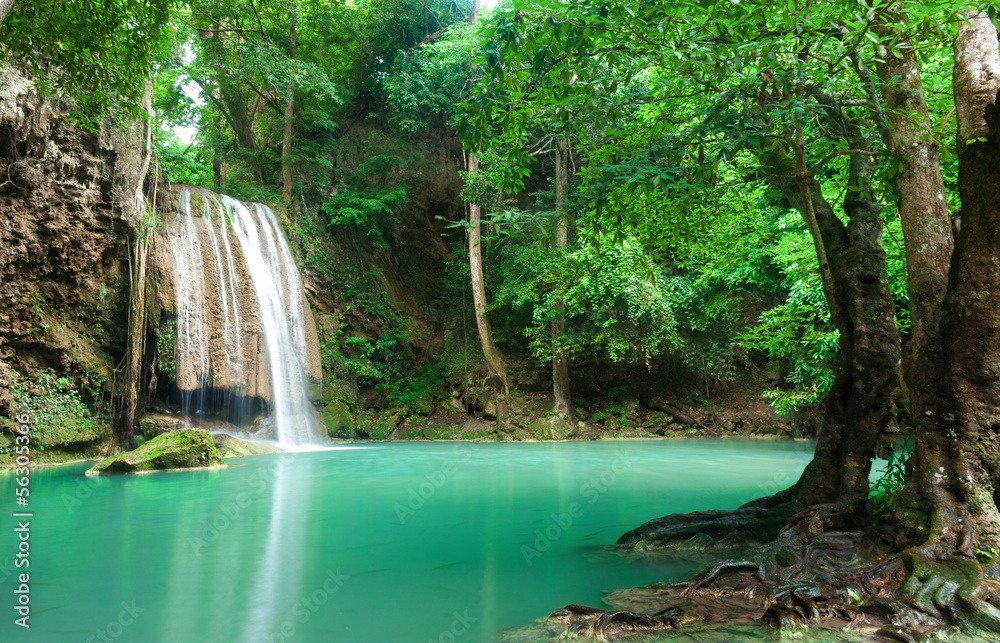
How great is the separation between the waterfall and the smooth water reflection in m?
4.01

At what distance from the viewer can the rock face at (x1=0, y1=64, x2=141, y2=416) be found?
32.3ft

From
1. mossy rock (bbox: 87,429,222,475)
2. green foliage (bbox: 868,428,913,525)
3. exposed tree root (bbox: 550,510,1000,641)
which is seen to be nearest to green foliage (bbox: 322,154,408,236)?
mossy rock (bbox: 87,429,222,475)

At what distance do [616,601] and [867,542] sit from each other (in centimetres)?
163

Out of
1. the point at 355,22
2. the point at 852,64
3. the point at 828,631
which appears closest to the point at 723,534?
the point at 828,631

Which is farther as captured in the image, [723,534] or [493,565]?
[723,534]

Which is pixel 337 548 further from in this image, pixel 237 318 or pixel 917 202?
pixel 237 318

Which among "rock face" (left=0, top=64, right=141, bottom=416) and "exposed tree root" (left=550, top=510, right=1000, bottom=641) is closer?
"exposed tree root" (left=550, top=510, right=1000, bottom=641)

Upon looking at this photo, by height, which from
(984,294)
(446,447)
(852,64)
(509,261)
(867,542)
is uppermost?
(509,261)

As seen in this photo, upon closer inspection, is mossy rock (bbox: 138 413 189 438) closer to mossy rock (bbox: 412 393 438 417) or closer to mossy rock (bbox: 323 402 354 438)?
Answer: mossy rock (bbox: 323 402 354 438)

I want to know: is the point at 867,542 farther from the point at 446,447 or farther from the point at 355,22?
the point at 355,22

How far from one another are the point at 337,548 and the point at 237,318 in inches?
430

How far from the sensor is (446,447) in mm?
15500

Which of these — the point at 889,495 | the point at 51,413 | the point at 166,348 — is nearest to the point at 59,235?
the point at 166,348

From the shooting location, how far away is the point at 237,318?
14445 millimetres
